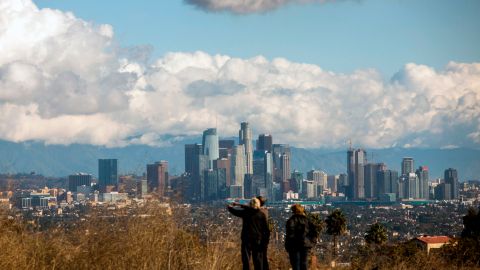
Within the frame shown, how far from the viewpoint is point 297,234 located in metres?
13.1

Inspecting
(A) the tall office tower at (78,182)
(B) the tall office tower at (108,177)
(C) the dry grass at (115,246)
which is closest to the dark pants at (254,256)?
(C) the dry grass at (115,246)

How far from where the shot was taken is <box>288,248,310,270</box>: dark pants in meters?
13.1

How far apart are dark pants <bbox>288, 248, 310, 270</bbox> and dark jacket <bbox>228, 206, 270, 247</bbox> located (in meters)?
0.61

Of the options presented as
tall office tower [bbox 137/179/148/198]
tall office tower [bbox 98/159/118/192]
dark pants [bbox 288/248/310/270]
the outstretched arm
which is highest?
tall office tower [bbox 98/159/118/192]

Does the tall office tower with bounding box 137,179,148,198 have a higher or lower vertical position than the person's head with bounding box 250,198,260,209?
higher

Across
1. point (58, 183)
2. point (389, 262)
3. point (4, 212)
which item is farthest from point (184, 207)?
point (58, 183)

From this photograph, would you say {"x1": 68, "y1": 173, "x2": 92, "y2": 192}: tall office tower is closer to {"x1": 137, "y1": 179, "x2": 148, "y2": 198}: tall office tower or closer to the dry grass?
{"x1": 137, "y1": 179, "x2": 148, "y2": 198}: tall office tower

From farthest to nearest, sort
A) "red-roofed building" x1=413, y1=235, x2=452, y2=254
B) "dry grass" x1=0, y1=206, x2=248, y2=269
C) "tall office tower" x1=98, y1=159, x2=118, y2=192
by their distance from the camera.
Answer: "tall office tower" x1=98, y1=159, x2=118, y2=192, "red-roofed building" x1=413, y1=235, x2=452, y2=254, "dry grass" x1=0, y1=206, x2=248, y2=269

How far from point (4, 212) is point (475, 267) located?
27.5 ft

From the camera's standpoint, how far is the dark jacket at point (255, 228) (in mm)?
12641

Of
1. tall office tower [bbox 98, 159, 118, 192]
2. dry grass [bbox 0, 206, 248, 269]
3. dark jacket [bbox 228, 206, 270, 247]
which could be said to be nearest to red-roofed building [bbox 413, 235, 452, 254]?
dark jacket [bbox 228, 206, 270, 247]

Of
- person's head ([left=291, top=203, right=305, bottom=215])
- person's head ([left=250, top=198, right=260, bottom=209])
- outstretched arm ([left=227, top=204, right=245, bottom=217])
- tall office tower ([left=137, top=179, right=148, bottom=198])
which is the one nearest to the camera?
person's head ([left=250, top=198, right=260, bottom=209])

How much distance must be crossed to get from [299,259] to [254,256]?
0.78 m

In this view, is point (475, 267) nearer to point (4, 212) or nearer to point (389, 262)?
point (389, 262)
